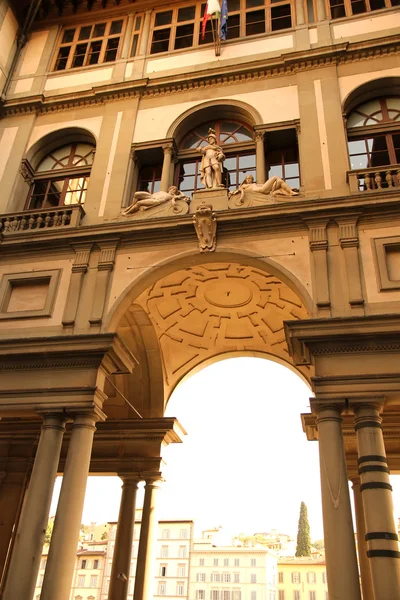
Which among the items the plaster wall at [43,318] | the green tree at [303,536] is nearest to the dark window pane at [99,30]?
the plaster wall at [43,318]

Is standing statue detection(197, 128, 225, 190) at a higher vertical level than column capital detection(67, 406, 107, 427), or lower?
higher

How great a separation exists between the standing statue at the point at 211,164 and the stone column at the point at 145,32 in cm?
519

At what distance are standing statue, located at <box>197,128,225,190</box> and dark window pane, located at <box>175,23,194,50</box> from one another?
16.1ft

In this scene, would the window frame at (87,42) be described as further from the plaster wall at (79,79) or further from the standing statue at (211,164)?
the standing statue at (211,164)

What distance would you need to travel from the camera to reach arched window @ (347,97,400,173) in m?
12.7

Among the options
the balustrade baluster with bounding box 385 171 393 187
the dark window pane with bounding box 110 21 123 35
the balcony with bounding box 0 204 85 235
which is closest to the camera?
the balustrade baluster with bounding box 385 171 393 187

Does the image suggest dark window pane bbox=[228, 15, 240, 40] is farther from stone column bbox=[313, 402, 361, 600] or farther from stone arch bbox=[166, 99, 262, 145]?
stone column bbox=[313, 402, 361, 600]

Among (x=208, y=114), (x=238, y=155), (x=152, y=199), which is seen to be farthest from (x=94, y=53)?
(x=152, y=199)

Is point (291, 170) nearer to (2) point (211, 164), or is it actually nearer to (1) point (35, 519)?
(2) point (211, 164)

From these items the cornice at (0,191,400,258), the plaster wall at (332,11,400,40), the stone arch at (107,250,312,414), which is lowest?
the cornice at (0,191,400,258)

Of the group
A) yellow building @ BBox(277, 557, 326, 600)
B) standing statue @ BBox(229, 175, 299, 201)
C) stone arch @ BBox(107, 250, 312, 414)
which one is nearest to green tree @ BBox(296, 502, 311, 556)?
yellow building @ BBox(277, 557, 326, 600)

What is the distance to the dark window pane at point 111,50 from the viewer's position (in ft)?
55.6

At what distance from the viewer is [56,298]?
38.5 ft

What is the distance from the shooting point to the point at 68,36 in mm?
18125
